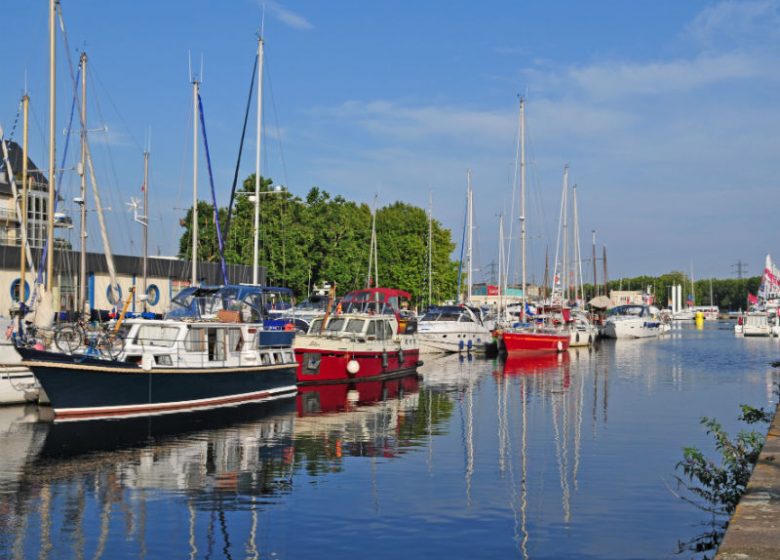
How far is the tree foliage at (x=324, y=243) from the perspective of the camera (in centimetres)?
8162

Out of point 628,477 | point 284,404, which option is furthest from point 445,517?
point 284,404

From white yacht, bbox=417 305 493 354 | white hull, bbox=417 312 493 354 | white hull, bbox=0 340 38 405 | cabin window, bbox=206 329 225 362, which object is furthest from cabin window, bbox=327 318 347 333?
white hull, bbox=417 312 493 354

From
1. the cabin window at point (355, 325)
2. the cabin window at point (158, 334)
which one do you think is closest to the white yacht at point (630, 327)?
the cabin window at point (355, 325)

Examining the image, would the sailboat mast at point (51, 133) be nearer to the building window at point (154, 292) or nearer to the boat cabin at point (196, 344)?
the boat cabin at point (196, 344)

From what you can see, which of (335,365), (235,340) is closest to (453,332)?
(335,365)

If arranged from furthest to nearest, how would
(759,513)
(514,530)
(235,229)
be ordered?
(235,229) → (514,530) → (759,513)

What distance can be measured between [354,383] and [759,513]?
103 ft

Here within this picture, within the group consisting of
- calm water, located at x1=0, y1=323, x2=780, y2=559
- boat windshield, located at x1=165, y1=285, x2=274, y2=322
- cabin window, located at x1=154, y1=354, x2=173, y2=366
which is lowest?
calm water, located at x1=0, y1=323, x2=780, y2=559

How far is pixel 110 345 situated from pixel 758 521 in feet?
73.0

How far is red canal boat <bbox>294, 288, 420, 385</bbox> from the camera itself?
3916 cm

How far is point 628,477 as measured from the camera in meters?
19.8

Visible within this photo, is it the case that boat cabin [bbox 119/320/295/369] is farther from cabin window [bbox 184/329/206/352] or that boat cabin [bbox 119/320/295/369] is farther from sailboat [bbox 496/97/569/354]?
sailboat [bbox 496/97/569/354]

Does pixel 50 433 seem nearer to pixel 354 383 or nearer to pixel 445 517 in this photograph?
pixel 445 517

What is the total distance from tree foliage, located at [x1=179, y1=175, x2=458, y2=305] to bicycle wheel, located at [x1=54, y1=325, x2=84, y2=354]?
43.8 m
